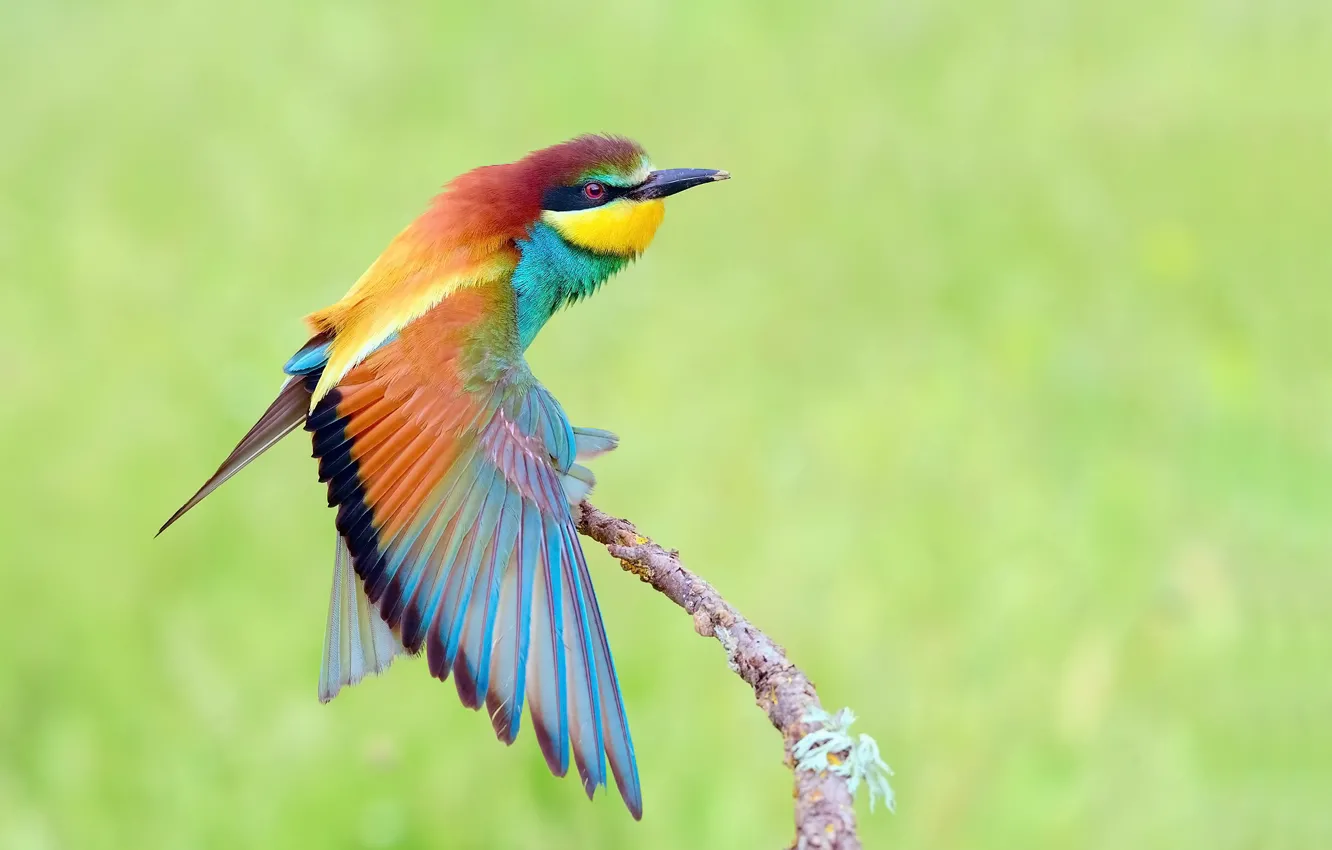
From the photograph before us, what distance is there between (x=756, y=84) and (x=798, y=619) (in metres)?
2.15

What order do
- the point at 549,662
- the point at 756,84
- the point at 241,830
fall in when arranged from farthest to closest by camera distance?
the point at 756,84 → the point at 241,830 → the point at 549,662

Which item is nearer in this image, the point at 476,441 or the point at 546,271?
the point at 476,441

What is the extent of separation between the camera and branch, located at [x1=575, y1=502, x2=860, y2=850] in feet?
3.28

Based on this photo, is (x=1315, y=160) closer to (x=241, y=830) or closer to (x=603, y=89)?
(x=603, y=89)

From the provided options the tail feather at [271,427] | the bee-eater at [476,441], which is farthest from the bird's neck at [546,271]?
the tail feather at [271,427]

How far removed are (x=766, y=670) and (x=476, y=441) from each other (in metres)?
0.70

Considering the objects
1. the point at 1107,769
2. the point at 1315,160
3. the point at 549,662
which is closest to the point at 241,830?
the point at 549,662

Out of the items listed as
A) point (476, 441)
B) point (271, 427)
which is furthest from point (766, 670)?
point (271, 427)

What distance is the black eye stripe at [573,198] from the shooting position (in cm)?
199

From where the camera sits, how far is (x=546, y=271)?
198cm

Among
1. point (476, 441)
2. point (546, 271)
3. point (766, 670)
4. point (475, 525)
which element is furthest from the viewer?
point (546, 271)

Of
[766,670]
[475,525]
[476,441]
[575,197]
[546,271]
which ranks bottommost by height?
[766,670]

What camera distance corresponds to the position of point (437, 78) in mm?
4348

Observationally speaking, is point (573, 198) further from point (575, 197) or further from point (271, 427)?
point (271, 427)
